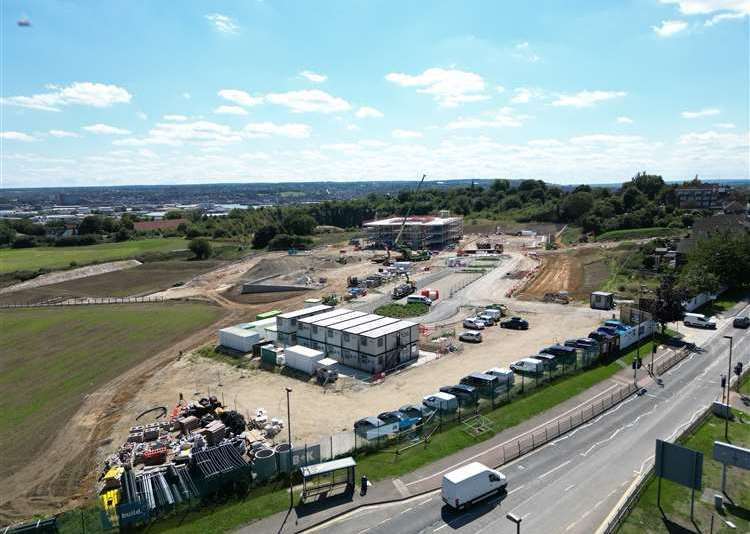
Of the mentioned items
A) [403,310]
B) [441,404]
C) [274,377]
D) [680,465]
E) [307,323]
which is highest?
[680,465]

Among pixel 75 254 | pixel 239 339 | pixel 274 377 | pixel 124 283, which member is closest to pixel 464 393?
pixel 274 377

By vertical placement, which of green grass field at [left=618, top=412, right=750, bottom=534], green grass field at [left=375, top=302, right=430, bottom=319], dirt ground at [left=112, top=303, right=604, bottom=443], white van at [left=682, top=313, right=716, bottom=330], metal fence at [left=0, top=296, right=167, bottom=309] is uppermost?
white van at [left=682, top=313, right=716, bottom=330]

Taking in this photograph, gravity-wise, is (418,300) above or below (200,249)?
below

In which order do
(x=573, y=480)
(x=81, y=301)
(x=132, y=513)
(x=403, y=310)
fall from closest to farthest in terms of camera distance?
(x=132, y=513)
(x=573, y=480)
(x=403, y=310)
(x=81, y=301)

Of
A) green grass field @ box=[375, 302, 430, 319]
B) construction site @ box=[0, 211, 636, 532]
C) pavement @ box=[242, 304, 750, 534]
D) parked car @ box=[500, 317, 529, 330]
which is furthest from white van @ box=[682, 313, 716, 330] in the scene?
green grass field @ box=[375, 302, 430, 319]

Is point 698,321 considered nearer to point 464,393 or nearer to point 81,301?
point 464,393

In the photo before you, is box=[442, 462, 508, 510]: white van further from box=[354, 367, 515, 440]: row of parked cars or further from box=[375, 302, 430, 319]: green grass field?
box=[375, 302, 430, 319]: green grass field

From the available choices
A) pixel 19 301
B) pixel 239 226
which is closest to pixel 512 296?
pixel 19 301
